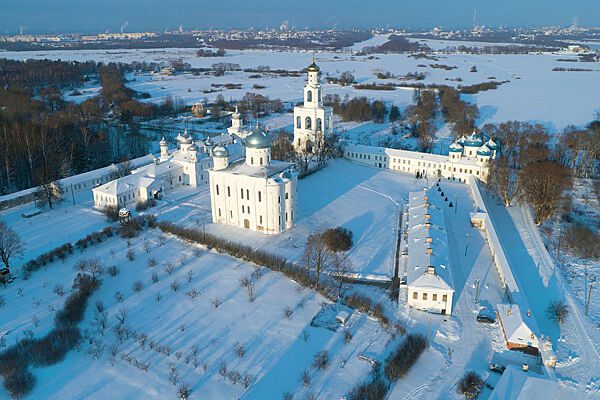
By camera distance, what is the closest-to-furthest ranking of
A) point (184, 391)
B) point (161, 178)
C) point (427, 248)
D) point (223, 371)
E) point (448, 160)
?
point (184, 391) < point (223, 371) < point (427, 248) < point (161, 178) < point (448, 160)

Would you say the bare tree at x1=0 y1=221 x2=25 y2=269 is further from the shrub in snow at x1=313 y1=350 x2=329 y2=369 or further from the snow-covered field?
the snow-covered field

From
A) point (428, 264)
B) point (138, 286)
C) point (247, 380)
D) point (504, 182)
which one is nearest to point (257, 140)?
point (138, 286)

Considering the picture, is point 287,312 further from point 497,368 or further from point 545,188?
point 545,188

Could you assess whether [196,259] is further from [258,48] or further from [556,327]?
[258,48]

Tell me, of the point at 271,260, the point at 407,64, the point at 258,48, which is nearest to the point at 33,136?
the point at 271,260

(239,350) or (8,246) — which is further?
(8,246)

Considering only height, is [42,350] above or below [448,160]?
below
